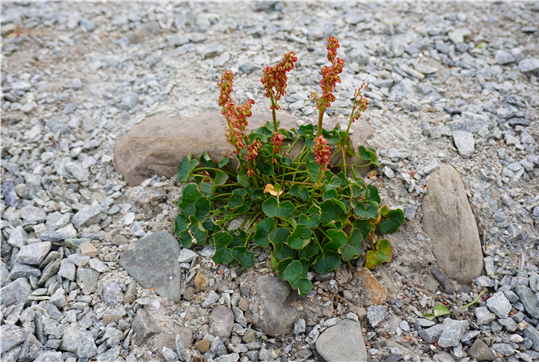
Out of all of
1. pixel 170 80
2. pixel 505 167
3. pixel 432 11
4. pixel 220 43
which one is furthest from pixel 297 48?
pixel 505 167

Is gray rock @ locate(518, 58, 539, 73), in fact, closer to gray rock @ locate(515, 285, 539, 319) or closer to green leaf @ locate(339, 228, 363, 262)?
gray rock @ locate(515, 285, 539, 319)

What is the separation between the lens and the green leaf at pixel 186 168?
369 cm

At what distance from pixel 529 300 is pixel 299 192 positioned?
6.83ft

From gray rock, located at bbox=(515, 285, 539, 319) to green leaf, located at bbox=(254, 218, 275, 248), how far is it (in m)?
2.14

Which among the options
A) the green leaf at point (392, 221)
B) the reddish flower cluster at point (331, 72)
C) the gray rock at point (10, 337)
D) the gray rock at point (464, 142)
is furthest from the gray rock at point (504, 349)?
the gray rock at point (10, 337)

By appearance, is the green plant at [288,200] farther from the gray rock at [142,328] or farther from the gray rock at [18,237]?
the gray rock at [18,237]

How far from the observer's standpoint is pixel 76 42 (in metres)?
6.10

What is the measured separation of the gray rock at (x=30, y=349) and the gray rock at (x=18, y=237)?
40.2 inches

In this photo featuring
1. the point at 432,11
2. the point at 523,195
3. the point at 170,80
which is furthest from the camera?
the point at 432,11

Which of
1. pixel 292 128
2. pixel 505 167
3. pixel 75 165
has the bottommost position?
pixel 75 165

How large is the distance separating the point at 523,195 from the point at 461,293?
1.17 m

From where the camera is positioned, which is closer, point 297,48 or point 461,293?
point 461,293

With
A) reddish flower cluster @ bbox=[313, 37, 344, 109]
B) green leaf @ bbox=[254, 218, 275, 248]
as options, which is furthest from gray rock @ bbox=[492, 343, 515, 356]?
reddish flower cluster @ bbox=[313, 37, 344, 109]

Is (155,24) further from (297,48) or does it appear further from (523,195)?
(523,195)
